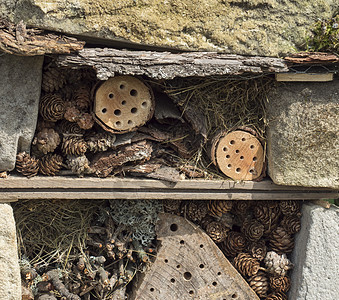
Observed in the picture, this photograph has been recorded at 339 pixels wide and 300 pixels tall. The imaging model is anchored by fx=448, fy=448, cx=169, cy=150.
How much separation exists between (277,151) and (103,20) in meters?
1.23

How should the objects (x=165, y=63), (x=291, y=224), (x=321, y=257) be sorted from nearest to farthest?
(x=165, y=63), (x=321, y=257), (x=291, y=224)

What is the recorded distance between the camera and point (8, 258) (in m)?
2.45

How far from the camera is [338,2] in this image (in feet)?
8.36

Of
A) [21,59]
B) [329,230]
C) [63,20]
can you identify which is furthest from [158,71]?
[329,230]

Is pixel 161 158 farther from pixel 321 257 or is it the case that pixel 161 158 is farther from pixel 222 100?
pixel 321 257

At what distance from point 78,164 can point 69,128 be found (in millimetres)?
214

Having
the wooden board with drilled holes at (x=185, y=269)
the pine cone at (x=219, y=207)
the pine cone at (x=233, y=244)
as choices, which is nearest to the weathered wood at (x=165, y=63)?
the pine cone at (x=219, y=207)

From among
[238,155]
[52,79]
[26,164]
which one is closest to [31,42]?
[52,79]

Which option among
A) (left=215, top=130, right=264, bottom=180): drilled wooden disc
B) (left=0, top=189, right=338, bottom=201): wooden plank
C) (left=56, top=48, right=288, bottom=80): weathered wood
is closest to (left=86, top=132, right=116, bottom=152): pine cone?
(left=0, top=189, right=338, bottom=201): wooden plank

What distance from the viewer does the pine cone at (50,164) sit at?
2.46 meters

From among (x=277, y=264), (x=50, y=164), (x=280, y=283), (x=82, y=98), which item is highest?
(x=82, y=98)

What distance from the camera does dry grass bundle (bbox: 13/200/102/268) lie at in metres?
2.71

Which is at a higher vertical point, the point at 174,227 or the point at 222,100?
the point at 222,100

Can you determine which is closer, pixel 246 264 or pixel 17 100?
pixel 17 100
